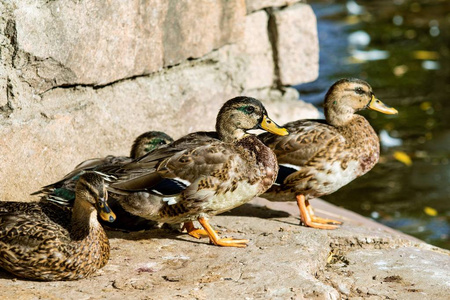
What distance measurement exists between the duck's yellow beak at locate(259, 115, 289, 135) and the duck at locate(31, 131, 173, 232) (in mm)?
655

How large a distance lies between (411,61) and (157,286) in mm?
6692

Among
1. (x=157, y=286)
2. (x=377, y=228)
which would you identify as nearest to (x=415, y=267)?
(x=377, y=228)

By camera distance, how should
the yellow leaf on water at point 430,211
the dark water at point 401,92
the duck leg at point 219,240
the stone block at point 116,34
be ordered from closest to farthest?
the stone block at point 116,34, the duck leg at point 219,240, the yellow leaf on water at point 430,211, the dark water at point 401,92

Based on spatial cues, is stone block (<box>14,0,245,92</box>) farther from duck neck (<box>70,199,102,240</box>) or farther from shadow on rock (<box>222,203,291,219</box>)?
shadow on rock (<box>222,203,291,219</box>)

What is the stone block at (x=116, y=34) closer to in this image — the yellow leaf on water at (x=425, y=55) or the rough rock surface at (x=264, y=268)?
the rough rock surface at (x=264, y=268)

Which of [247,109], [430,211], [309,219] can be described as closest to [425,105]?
[430,211]

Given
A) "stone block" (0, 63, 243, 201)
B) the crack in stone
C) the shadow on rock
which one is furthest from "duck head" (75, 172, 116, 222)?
the crack in stone

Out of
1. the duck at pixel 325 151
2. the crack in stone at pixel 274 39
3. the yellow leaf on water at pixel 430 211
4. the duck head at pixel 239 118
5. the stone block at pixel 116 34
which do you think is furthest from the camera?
the yellow leaf on water at pixel 430 211

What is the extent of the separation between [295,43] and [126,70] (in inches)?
65.5

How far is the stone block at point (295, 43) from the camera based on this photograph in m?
6.37

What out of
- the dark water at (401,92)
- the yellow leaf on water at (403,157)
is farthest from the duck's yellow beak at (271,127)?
the yellow leaf on water at (403,157)

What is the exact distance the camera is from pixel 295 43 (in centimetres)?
645

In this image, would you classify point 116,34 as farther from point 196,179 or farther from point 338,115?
point 338,115

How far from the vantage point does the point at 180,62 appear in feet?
18.7
